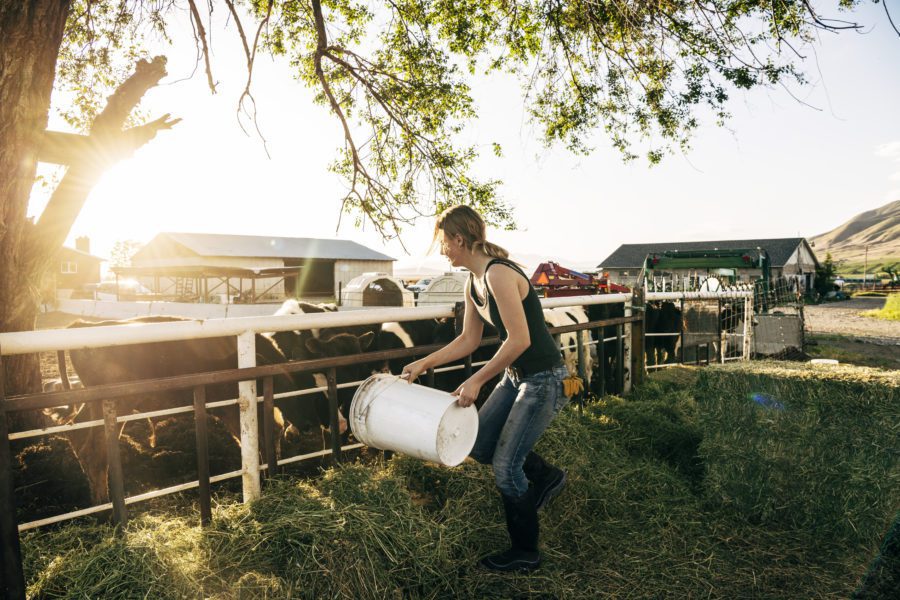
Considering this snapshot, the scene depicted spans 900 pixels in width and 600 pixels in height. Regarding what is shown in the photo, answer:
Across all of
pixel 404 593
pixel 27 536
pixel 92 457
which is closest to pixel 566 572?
pixel 404 593

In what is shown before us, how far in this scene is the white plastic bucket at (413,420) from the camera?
8.91 feet

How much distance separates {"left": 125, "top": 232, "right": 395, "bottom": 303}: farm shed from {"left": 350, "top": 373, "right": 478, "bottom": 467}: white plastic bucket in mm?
33256

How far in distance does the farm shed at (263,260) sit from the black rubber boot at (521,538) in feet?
110

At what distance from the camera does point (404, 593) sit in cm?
255

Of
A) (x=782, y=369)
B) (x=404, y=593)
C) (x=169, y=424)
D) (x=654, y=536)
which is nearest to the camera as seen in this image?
(x=404, y=593)

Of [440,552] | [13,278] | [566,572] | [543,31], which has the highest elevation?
[543,31]

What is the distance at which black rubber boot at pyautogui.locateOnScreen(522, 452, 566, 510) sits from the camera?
10.2ft

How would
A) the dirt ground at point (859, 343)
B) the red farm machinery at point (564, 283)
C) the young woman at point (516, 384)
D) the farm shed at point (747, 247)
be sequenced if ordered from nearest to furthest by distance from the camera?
the young woman at point (516, 384)
the red farm machinery at point (564, 283)
the dirt ground at point (859, 343)
the farm shed at point (747, 247)

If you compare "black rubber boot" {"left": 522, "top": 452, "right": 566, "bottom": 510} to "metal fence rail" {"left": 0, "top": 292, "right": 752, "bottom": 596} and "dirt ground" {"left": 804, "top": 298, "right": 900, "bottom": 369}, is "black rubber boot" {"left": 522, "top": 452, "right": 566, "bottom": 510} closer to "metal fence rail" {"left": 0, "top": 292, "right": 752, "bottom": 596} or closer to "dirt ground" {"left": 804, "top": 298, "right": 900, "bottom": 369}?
"metal fence rail" {"left": 0, "top": 292, "right": 752, "bottom": 596}

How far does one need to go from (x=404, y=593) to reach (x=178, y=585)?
100cm

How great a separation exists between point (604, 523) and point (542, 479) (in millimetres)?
574

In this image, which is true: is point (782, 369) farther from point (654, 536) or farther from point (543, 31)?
point (543, 31)

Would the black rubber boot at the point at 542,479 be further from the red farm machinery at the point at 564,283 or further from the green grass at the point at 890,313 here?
the green grass at the point at 890,313

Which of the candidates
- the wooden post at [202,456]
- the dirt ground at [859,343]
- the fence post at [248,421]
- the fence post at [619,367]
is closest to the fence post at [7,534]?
the wooden post at [202,456]
